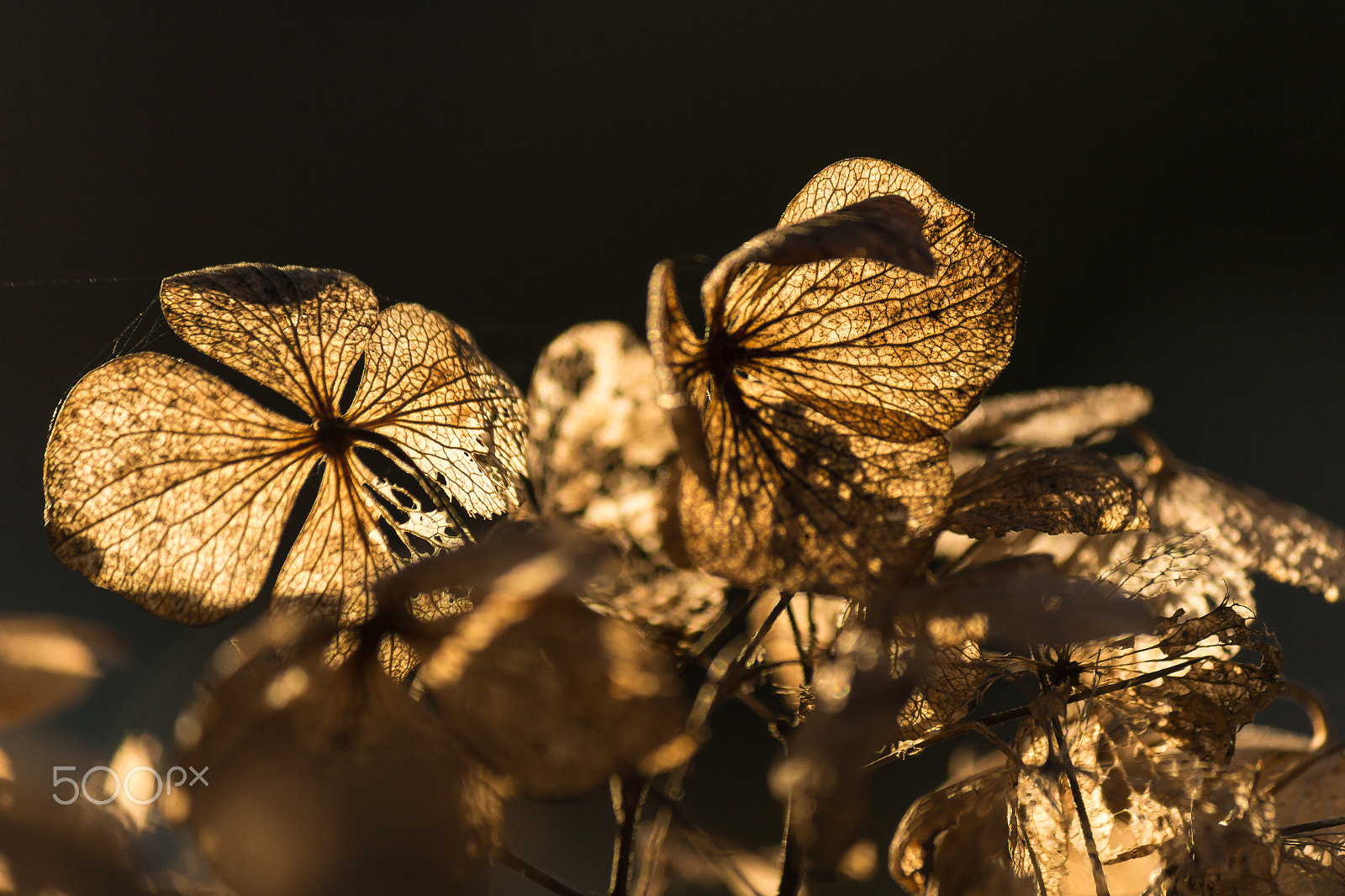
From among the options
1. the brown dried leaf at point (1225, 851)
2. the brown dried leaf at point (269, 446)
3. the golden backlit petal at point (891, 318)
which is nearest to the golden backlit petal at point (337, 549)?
the brown dried leaf at point (269, 446)

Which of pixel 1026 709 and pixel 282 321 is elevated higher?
pixel 282 321

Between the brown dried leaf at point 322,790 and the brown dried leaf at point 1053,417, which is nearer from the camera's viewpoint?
the brown dried leaf at point 322,790

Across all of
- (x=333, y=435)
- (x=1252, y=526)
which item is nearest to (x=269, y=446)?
(x=333, y=435)

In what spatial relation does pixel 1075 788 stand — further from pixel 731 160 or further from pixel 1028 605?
pixel 731 160

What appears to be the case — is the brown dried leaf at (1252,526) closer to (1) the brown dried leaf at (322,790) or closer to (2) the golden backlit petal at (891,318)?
(2) the golden backlit petal at (891,318)

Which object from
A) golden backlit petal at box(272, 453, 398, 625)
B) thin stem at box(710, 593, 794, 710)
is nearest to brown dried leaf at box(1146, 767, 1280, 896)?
thin stem at box(710, 593, 794, 710)

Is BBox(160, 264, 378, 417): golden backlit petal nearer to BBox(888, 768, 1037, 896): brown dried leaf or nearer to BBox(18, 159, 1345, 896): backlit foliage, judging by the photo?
BBox(18, 159, 1345, 896): backlit foliage

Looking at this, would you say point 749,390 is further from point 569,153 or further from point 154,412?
point 569,153
